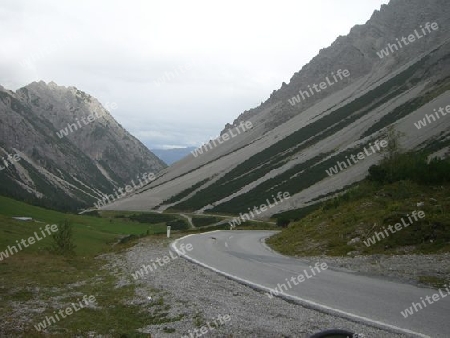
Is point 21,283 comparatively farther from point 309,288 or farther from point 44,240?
point 44,240

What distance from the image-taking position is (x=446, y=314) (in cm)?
1016

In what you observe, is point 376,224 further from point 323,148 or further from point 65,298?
point 323,148

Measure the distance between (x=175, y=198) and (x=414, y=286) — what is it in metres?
151

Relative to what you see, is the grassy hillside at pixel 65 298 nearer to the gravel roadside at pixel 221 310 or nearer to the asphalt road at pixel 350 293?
the gravel roadside at pixel 221 310

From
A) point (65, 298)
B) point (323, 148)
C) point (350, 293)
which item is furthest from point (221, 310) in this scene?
point (323, 148)

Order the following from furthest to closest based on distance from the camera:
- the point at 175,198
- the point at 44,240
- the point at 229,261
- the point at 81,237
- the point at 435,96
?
1. the point at 175,198
2. the point at 435,96
3. the point at 81,237
4. the point at 44,240
5. the point at 229,261

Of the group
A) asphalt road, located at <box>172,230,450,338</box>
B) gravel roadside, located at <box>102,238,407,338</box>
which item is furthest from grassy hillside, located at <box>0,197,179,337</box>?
asphalt road, located at <box>172,230,450,338</box>

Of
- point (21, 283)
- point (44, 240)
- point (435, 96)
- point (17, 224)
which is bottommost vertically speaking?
point (435, 96)

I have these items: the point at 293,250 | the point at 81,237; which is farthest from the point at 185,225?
the point at 293,250

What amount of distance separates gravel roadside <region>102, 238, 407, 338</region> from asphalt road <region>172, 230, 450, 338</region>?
0.56 metres

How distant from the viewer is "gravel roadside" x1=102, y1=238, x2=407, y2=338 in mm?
9523

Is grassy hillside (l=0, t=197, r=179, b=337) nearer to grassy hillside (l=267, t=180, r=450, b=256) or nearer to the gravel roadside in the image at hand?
the gravel roadside

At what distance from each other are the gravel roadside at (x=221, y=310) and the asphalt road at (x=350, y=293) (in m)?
0.56

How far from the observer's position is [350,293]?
1277 cm
